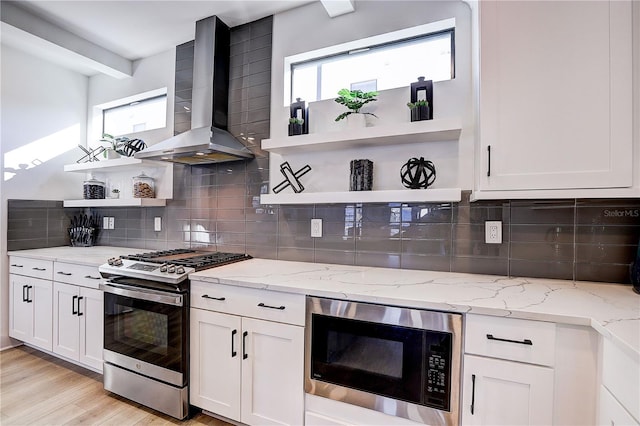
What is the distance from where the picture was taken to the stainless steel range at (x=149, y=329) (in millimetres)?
1806

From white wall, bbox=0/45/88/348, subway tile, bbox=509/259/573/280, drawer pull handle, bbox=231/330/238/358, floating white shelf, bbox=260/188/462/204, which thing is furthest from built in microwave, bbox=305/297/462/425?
white wall, bbox=0/45/88/348

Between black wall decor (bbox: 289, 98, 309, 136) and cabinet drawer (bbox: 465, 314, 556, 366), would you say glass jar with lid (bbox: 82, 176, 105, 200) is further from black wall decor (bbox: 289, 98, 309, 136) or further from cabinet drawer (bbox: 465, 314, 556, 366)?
cabinet drawer (bbox: 465, 314, 556, 366)

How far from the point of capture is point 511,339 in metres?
1.17

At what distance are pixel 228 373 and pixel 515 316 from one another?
4.85 feet

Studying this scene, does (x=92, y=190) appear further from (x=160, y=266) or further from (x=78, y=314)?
(x=160, y=266)

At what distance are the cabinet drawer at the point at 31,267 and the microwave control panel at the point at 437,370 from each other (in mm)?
2935

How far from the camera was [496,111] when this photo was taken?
4.81 ft

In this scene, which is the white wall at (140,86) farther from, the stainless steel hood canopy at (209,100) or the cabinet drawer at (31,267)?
the cabinet drawer at (31,267)

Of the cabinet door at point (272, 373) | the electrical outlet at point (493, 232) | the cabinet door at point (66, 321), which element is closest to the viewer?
the cabinet door at point (272, 373)

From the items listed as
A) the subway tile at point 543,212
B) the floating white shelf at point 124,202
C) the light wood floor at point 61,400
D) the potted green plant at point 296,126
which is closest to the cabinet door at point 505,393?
the subway tile at point 543,212

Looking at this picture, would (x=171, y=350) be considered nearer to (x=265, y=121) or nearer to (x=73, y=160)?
(x=265, y=121)

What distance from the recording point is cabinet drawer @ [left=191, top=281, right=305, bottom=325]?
1.54 m

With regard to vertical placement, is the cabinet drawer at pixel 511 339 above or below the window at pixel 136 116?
below

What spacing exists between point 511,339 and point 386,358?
1.70ft
